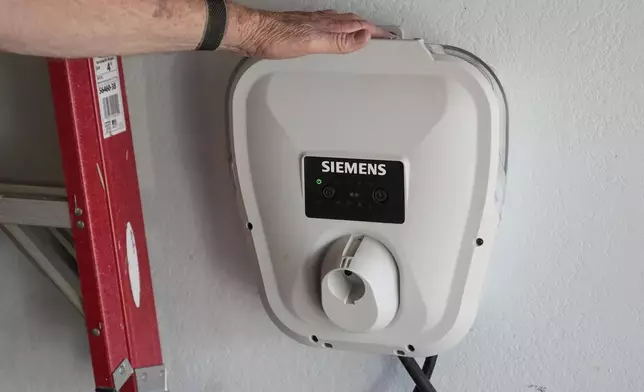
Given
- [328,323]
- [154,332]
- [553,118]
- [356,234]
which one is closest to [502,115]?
[553,118]

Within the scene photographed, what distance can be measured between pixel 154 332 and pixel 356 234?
0.33m

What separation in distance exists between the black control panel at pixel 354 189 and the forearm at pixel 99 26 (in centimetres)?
19

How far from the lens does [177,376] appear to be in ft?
3.63

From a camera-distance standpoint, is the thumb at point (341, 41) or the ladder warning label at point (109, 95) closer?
the thumb at point (341, 41)

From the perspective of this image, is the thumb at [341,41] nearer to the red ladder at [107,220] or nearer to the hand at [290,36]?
the hand at [290,36]

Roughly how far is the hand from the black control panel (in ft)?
0.39

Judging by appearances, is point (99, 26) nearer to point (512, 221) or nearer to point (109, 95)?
point (109, 95)

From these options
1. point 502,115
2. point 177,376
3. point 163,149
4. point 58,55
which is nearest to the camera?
point 58,55

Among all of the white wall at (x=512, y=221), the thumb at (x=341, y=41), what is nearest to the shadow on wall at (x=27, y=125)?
the white wall at (x=512, y=221)

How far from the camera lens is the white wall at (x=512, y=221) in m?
0.81

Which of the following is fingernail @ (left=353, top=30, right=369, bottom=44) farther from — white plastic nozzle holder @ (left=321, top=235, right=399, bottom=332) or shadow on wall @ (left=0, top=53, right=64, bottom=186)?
shadow on wall @ (left=0, top=53, right=64, bottom=186)

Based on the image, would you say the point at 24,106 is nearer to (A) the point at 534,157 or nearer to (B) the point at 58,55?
(B) the point at 58,55

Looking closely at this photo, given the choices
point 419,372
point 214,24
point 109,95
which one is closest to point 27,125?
point 109,95

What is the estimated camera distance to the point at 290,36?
77cm
